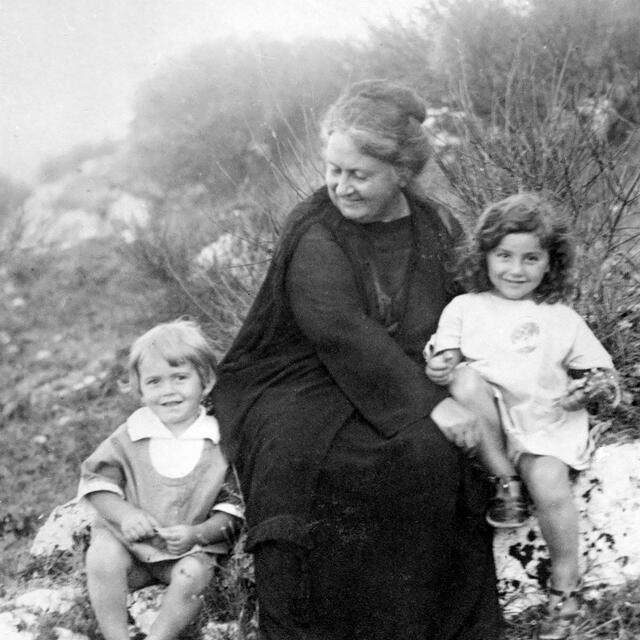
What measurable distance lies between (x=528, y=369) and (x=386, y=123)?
38.9 inches

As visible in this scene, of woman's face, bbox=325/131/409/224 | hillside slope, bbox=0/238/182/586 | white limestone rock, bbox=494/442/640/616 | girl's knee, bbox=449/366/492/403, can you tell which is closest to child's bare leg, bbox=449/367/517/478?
girl's knee, bbox=449/366/492/403

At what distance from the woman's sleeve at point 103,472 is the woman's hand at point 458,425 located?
114 centimetres

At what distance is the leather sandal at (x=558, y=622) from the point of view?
2.71 m

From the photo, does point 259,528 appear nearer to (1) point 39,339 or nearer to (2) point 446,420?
(2) point 446,420

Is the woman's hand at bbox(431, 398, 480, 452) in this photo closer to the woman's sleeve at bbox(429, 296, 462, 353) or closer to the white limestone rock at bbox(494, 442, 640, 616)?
the woman's sleeve at bbox(429, 296, 462, 353)

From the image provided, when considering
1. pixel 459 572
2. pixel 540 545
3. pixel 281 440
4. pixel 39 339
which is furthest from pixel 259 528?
pixel 39 339

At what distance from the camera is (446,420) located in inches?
109

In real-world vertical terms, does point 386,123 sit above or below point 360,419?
above

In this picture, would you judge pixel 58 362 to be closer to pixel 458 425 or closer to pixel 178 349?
pixel 178 349

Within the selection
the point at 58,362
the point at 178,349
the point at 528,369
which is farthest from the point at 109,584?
the point at 58,362

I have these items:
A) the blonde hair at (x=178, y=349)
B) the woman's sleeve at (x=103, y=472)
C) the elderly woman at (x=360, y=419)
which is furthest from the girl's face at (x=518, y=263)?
the woman's sleeve at (x=103, y=472)

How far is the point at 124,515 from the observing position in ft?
9.85

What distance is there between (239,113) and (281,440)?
5052mm

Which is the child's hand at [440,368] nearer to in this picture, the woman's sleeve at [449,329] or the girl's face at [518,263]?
the woman's sleeve at [449,329]
